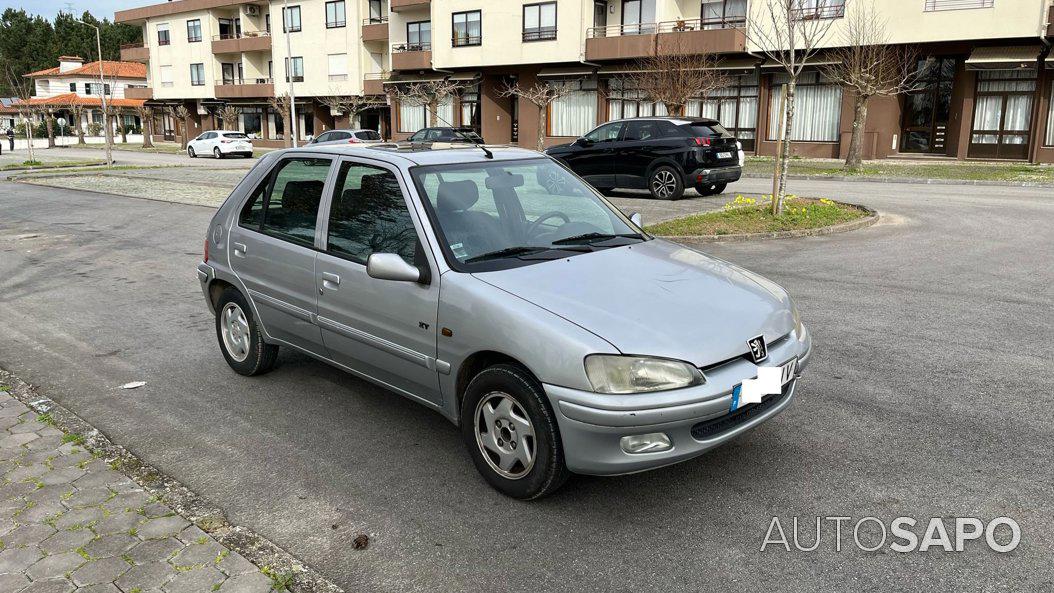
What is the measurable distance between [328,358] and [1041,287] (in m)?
7.53

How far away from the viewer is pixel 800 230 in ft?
40.7

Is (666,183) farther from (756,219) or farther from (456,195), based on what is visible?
(456,195)

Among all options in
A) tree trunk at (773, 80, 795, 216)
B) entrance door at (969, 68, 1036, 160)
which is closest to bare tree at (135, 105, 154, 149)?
entrance door at (969, 68, 1036, 160)

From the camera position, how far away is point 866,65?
27.7 meters

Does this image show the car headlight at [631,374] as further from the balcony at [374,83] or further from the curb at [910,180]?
the balcony at [374,83]

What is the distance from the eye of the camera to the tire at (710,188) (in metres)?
17.0

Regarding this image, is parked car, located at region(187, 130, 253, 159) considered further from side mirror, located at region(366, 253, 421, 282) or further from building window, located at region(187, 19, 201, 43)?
side mirror, located at region(366, 253, 421, 282)

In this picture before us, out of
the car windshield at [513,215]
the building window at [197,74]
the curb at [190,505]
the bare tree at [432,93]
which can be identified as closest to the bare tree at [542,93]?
the bare tree at [432,93]

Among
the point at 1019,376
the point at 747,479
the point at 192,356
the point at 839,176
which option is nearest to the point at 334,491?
the point at 747,479

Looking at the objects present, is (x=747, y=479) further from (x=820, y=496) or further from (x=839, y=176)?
(x=839, y=176)

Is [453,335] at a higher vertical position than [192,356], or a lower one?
higher

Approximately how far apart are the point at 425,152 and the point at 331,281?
0.98m

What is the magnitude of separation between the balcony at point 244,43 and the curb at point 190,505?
56625 mm

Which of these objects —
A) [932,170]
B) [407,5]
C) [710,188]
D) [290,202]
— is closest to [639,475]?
[290,202]
